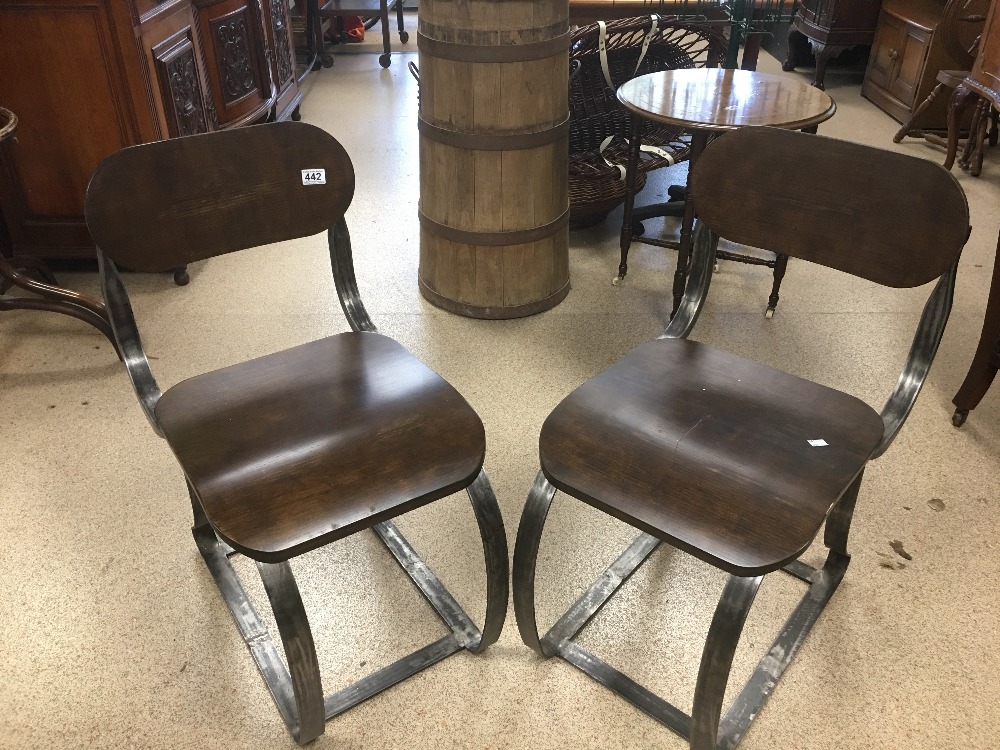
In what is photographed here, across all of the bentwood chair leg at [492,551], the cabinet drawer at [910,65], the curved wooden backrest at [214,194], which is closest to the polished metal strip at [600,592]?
the bentwood chair leg at [492,551]

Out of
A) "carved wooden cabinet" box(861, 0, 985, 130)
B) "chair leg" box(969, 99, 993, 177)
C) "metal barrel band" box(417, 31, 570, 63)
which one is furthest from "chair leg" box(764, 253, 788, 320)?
"carved wooden cabinet" box(861, 0, 985, 130)

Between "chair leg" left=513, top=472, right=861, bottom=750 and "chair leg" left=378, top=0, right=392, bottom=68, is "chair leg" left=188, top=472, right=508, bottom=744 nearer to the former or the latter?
"chair leg" left=513, top=472, right=861, bottom=750

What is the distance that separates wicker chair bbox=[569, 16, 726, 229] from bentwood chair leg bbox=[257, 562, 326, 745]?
1974 mm

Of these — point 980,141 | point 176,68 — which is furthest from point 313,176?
point 980,141

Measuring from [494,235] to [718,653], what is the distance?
1512 mm

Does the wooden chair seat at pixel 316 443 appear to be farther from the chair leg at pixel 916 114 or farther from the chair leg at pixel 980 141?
the chair leg at pixel 916 114

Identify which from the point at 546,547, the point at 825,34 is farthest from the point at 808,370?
the point at 825,34

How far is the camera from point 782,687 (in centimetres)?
145

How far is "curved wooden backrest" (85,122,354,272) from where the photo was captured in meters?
1.34

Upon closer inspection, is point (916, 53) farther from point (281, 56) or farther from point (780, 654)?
point (780, 654)

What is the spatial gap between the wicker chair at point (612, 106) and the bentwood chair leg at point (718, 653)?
6.34 ft

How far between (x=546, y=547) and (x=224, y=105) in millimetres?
2254

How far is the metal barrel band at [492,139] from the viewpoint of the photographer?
223 cm

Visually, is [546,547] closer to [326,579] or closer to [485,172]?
[326,579]
